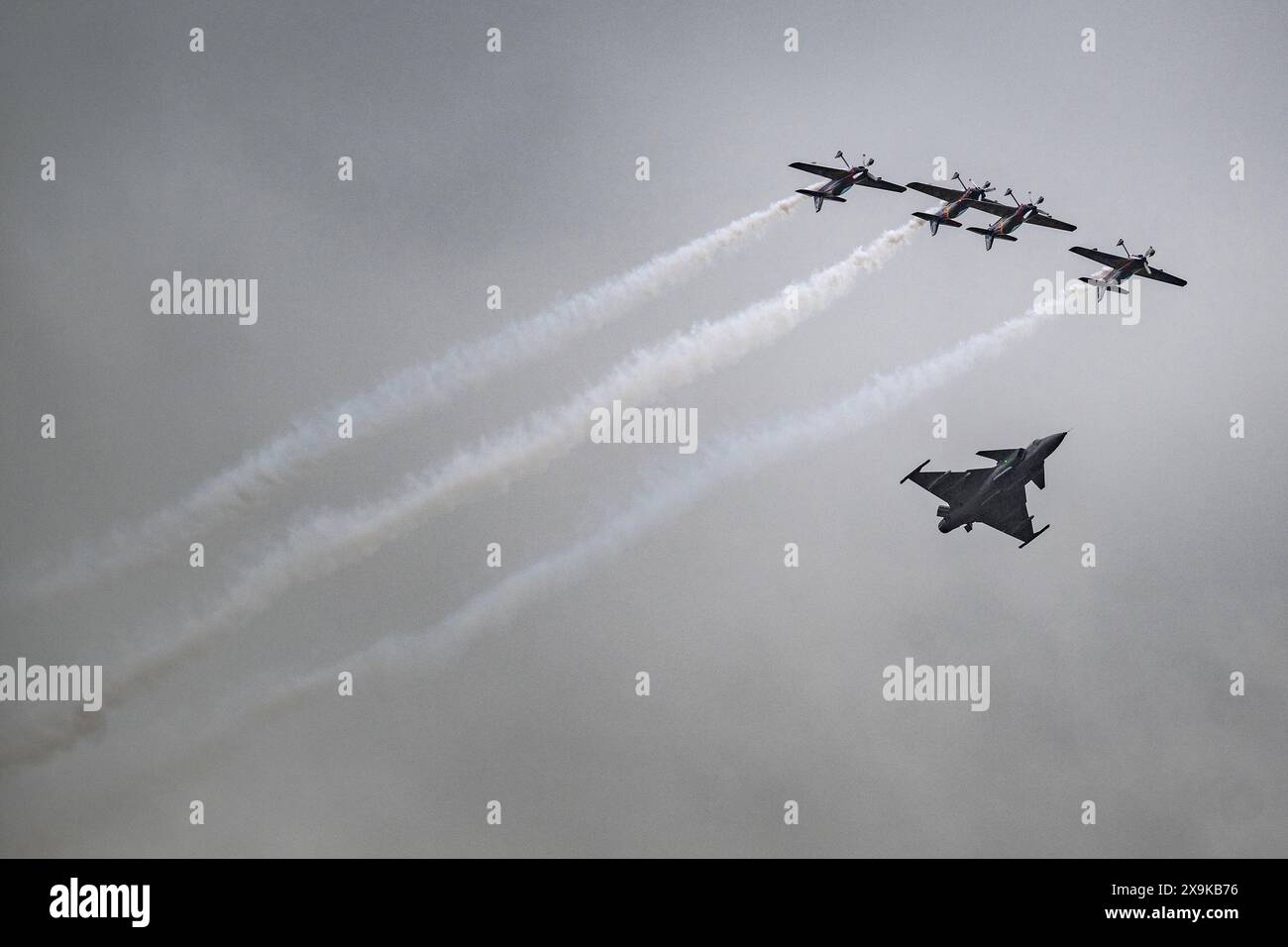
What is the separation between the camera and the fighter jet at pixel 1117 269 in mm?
→ 82094

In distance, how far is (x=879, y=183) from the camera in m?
83.4

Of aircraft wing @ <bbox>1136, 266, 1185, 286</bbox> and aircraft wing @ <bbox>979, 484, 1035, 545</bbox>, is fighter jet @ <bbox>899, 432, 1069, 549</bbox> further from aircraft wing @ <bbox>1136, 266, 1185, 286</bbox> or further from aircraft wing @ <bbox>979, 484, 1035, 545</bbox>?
aircraft wing @ <bbox>1136, 266, 1185, 286</bbox>

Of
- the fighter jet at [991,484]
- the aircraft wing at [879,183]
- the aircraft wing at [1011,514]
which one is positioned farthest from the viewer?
the aircraft wing at [1011,514]

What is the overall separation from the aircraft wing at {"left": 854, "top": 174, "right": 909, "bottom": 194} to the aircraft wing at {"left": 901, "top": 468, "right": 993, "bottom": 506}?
47.5ft

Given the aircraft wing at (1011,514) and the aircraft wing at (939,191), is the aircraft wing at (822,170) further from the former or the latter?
the aircraft wing at (1011,514)

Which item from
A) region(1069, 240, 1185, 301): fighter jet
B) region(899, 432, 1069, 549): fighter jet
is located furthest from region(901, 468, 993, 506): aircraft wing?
region(1069, 240, 1185, 301): fighter jet

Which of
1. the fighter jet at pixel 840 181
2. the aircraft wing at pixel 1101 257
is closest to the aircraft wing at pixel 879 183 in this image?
the fighter jet at pixel 840 181

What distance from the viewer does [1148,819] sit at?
95.7 m

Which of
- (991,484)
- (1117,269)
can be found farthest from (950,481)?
(1117,269)

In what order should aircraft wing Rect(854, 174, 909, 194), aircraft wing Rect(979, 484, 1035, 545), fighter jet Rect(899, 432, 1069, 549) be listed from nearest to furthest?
fighter jet Rect(899, 432, 1069, 549) < aircraft wing Rect(854, 174, 909, 194) < aircraft wing Rect(979, 484, 1035, 545)

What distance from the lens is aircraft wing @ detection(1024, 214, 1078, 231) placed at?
8257cm

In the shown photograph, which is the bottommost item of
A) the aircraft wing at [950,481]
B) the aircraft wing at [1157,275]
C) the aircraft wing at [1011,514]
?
the aircraft wing at [1011,514]

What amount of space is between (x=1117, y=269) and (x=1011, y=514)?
1447 centimetres
